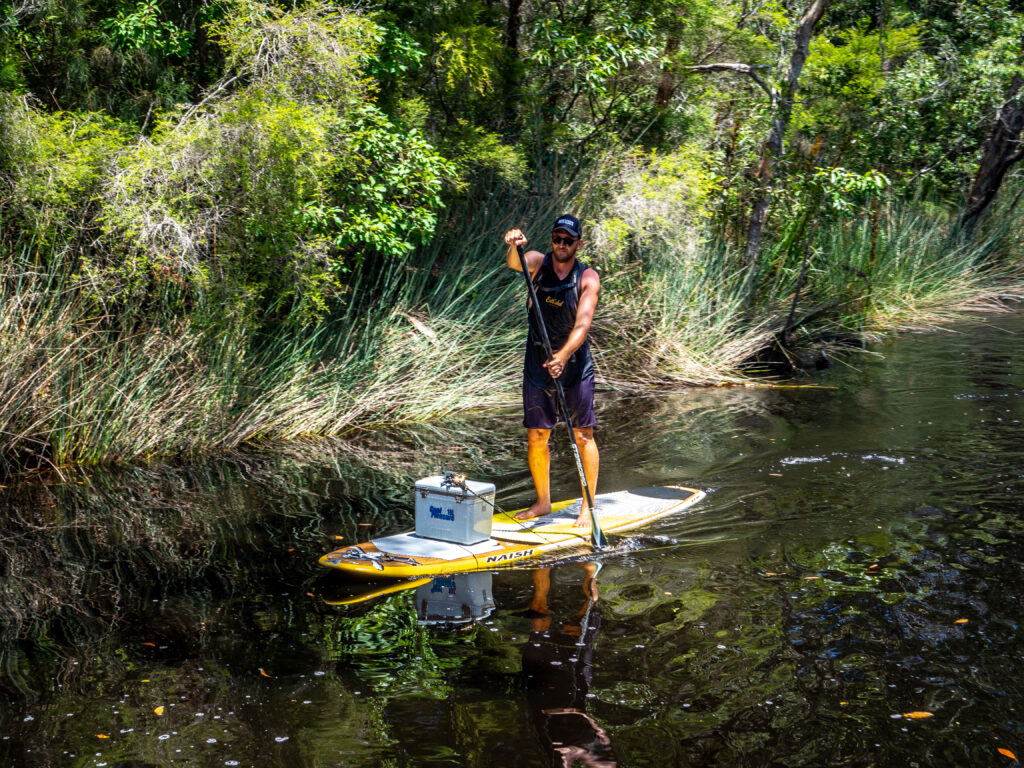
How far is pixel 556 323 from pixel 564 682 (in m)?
2.86

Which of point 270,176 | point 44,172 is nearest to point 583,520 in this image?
point 270,176

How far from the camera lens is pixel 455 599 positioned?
17.9 feet

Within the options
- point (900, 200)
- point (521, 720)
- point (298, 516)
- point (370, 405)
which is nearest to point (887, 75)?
point (900, 200)

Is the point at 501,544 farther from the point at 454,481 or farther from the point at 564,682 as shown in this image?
the point at 564,682

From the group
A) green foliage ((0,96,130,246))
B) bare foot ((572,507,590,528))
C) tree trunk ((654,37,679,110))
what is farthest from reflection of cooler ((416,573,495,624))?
tree trunk ((654,37,679,110))

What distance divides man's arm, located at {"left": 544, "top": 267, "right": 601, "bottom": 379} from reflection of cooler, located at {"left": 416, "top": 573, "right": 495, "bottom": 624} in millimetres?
1373

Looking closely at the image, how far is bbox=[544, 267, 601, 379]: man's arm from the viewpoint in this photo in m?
6.28

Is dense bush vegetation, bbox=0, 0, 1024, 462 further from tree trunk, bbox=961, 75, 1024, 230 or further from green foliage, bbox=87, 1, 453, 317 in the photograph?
tree trunk, bbox=961, 75, 1024, 230

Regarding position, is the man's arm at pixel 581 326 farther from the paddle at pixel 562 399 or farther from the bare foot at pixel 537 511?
the bare foot at pixel 537 511

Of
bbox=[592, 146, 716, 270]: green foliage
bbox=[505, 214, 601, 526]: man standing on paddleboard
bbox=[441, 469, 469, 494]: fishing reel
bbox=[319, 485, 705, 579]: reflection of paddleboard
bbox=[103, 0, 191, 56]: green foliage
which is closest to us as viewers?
bbox=[319, 485, 705, 579]: reflection of paddleboard

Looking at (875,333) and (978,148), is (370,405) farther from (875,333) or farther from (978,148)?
(978,148)

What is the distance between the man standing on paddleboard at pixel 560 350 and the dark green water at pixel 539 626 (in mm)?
758

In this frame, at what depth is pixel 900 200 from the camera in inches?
704

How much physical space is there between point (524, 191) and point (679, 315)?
99.9 inches
